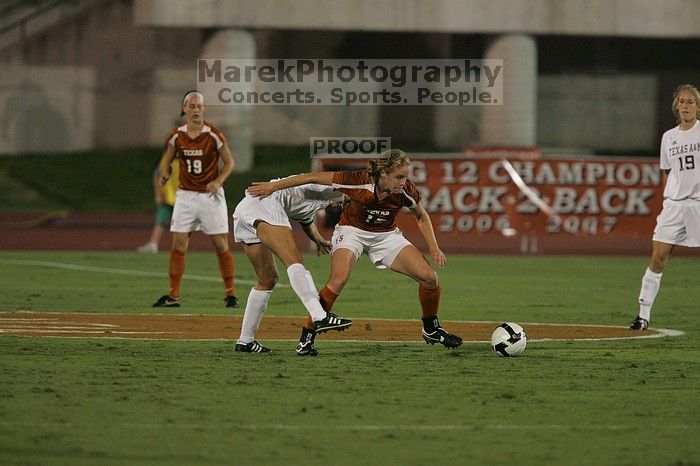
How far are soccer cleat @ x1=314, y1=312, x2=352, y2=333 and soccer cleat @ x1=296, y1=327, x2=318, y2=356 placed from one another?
0.99ft

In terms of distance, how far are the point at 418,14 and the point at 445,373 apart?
93.2 ft

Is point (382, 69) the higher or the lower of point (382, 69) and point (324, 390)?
the higher

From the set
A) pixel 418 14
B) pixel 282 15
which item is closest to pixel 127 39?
pixel 282 15

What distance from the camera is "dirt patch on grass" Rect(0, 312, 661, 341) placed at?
41.2 feet

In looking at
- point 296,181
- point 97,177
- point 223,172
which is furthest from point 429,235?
point 97,177

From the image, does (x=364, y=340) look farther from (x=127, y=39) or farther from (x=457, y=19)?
(x=127, y=39)

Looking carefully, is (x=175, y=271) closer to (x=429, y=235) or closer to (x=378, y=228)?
(x=378, y=228)

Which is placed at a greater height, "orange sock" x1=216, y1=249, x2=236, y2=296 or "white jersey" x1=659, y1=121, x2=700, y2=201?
"white jersey" x1=659, y1=121, x2=700, y2=201

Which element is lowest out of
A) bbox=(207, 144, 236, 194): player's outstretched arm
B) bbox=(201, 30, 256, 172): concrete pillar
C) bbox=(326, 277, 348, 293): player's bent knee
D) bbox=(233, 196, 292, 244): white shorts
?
bbox=(326, 277, 348, 293): player's bent knee

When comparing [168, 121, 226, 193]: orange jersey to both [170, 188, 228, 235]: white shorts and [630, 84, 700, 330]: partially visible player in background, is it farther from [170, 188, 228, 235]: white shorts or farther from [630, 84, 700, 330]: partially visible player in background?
[630, 84, 700, 330]: partially visible player in background

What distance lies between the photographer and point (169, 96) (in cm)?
4150

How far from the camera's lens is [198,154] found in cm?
1573

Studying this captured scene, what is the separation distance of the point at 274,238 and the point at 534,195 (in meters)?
15.2

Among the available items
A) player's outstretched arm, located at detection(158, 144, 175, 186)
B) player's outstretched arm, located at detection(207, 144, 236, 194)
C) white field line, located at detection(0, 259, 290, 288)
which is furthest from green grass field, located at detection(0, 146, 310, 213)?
player's outstretched arm, located at detection(207, 144, 236, 194)
